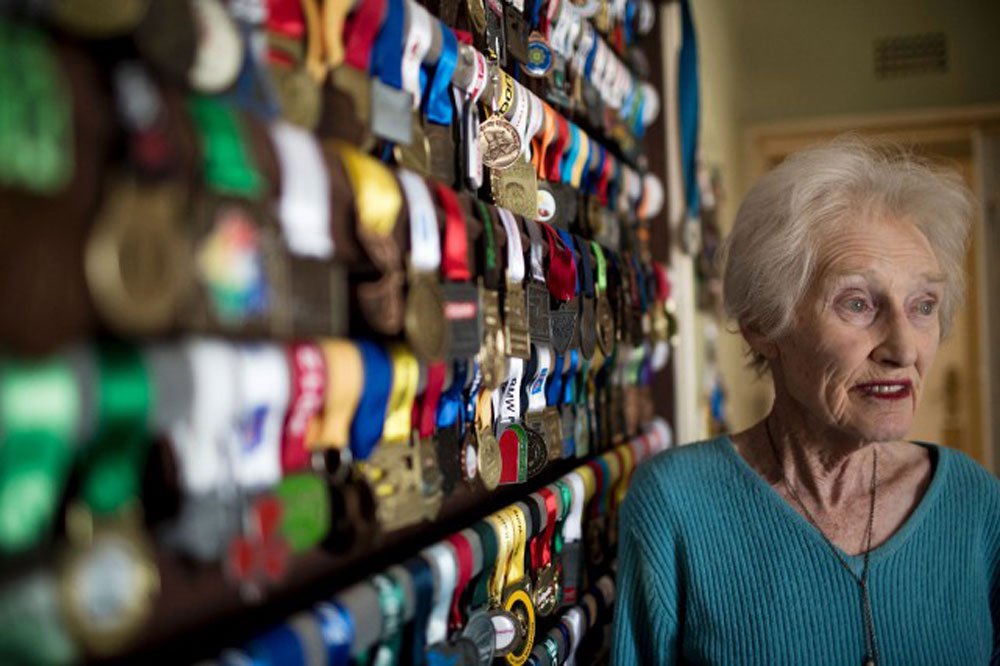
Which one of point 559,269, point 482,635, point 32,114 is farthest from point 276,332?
point 559,269

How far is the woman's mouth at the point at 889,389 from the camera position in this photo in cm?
118

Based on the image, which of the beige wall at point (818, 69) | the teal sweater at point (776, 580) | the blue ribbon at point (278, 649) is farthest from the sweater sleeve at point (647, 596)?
the beige wall at point (818, 69)

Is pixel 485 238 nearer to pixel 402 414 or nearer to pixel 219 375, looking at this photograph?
pixel 402 414

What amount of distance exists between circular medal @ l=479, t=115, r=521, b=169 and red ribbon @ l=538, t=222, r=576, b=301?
0.33 feet

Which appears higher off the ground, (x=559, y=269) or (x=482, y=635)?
(x=559, y=269)

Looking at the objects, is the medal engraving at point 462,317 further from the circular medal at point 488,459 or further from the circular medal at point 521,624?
the circular medal at point 521,624

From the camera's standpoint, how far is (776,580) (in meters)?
1.21

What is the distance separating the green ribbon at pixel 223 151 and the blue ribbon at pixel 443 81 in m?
0.31

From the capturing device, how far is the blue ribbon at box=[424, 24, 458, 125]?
798mm

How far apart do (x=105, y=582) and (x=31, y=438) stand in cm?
9

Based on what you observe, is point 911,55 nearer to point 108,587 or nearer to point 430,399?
point 430,399

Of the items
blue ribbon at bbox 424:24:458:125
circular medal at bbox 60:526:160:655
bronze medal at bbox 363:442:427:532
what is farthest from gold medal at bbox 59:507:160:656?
blue ribbon at bbox 424:24:458:125

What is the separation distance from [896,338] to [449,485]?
0.66 meters

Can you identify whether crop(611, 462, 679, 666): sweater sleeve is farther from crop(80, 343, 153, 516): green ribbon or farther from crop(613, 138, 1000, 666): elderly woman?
crop(80, 343, 153, 516): green ribbon
